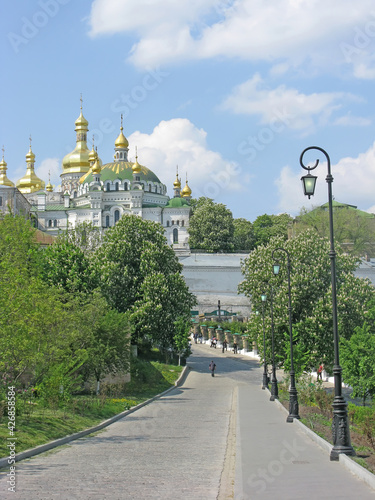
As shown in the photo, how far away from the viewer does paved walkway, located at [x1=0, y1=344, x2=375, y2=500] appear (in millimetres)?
9562

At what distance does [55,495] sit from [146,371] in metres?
31.4

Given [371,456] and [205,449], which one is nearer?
[371,456]

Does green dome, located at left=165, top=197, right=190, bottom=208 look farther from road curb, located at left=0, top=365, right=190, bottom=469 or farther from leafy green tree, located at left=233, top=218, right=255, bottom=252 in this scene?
road curb, located at left=0, top=365, right=190, bottom=469

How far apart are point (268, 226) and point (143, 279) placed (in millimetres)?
80113

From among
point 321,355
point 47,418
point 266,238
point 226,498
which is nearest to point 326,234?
point 266,238

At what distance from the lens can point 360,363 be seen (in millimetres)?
32750

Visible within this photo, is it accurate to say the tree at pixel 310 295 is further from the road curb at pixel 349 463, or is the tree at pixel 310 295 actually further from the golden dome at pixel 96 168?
the golden dome at pixel 96 168

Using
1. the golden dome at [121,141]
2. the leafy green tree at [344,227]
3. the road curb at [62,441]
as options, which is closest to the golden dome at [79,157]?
Result: the golden dome at [121,141]

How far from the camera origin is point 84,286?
142 feet

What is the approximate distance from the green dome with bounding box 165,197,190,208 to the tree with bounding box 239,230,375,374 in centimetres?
8311

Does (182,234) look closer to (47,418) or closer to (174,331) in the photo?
(174,331)

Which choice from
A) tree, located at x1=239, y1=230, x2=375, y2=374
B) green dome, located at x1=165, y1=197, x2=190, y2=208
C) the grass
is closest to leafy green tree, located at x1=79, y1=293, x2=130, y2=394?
the grass

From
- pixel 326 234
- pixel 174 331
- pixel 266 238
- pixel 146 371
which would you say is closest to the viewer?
pixel 146 371

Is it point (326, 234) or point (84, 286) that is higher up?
point (326, 234)
